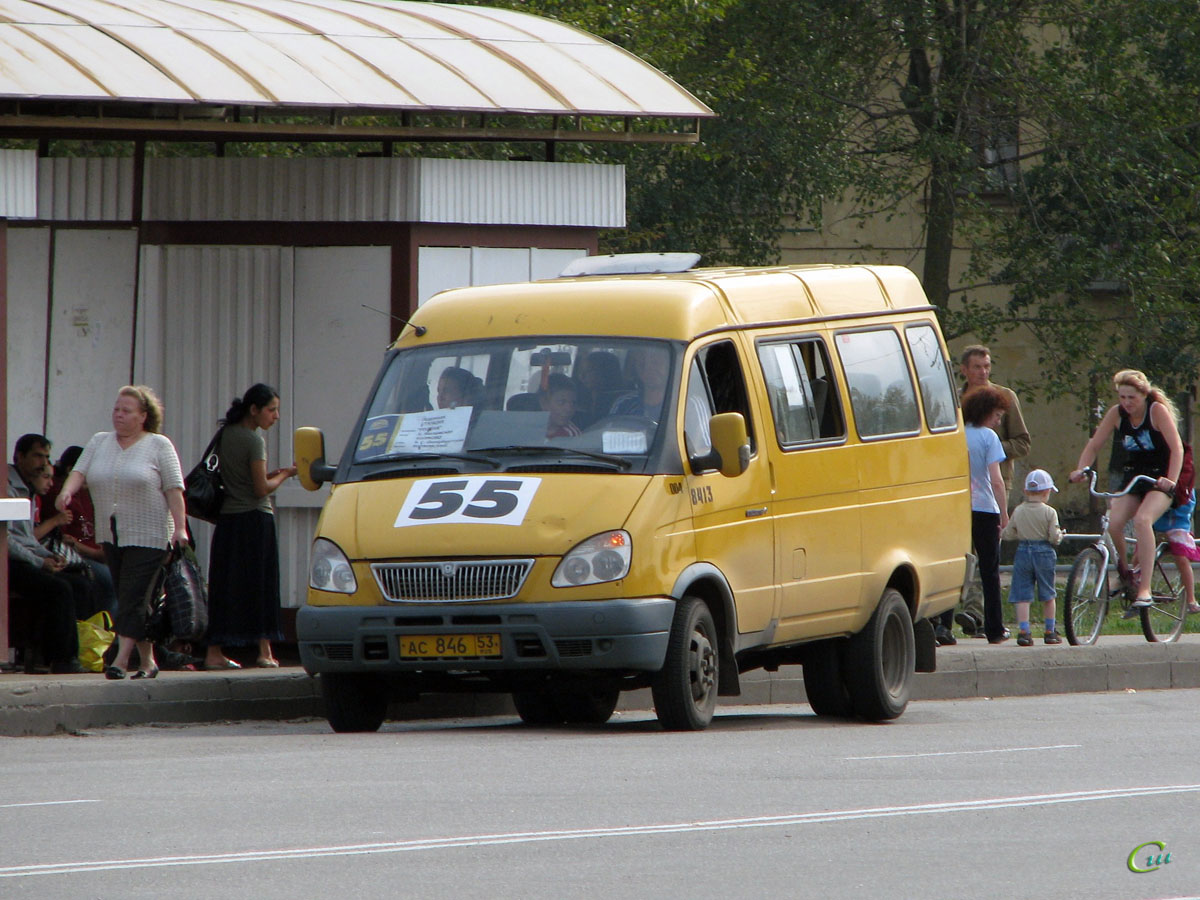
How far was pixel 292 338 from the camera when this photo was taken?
14164 millimetres

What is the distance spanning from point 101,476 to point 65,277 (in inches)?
92.1

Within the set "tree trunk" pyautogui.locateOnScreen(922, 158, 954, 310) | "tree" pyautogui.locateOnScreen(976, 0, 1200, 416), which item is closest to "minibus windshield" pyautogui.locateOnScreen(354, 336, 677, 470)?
"tree" pyautogui.locateOnScreen(976, 0, 1200, 416)

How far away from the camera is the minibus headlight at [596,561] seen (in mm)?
10367

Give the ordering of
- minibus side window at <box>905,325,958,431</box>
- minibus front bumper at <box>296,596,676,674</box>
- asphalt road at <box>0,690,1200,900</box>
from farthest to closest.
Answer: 1. minibus side window at <box>905,325,958,431</box>
2. minibus front bumper at <box>296,596,676,674</box>
3. asphalt road at <box>0,690,1200,900</box>

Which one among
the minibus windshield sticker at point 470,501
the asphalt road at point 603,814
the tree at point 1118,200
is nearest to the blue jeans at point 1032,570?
the asphalt road at point 603,814

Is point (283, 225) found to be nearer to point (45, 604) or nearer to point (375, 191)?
point (375, 191)

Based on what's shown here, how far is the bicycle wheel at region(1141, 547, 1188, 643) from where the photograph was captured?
16.1 meters

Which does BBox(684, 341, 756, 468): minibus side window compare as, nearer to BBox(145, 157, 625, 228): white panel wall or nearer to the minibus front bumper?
the minibus front bumper

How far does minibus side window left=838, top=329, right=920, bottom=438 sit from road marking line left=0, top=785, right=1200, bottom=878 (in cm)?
405

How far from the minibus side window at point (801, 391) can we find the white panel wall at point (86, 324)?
4729mm

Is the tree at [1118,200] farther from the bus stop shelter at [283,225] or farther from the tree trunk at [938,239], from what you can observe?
the bus stop shelter at [283,225]

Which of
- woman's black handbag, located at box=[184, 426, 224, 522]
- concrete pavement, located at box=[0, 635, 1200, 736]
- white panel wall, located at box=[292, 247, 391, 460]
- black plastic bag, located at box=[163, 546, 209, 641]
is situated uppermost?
→ white panel wall, located at box=[292, 247, 391, 460]

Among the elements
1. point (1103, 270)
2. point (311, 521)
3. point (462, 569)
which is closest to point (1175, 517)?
point (311, 521)

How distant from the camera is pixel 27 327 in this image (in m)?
14.2
